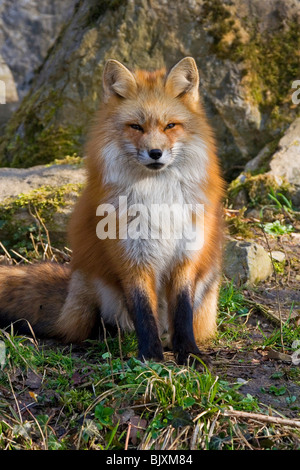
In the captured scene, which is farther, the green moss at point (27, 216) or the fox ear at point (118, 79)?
the green moss at point (27, 216)

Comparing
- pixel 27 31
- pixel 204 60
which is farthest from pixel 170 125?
pixel 27 31

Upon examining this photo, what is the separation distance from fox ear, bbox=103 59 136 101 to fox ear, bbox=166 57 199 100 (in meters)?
0.32

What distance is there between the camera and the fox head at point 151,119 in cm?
481

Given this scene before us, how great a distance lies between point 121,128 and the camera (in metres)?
4.96

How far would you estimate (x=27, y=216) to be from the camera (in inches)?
300

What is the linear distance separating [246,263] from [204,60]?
377 centimetres

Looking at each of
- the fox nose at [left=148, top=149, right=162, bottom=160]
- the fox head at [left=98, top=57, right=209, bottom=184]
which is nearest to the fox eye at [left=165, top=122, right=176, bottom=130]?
the fox head at [left=98, top=57, right=209, bottom=184]

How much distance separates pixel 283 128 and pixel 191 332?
15.8ft

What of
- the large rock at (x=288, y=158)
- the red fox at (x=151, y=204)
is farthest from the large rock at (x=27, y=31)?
the red fox at (x=151, y=204)

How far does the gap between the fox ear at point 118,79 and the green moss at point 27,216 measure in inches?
107

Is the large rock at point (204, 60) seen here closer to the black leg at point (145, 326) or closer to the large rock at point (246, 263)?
the large rock at point (246, 263)

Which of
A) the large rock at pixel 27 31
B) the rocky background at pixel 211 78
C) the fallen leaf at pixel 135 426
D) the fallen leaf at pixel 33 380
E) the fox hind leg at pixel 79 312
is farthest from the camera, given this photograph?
the large rock at pixel 27 31

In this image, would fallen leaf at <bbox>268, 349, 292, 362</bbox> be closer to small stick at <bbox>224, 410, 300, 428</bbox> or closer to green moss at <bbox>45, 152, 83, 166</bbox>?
small stick at <bbox>224, 410, 300, 428</bbox>

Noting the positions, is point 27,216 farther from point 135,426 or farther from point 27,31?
point 27,31
